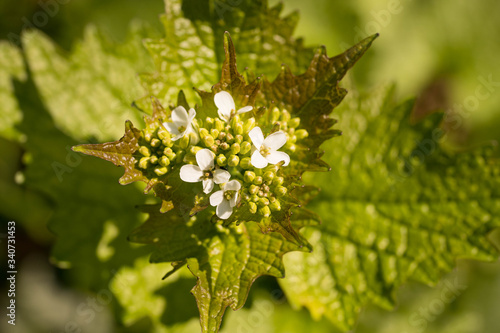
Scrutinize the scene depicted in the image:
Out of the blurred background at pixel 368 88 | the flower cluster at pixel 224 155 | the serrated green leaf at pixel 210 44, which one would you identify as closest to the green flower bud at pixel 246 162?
the flower cluster at pixel 224 155

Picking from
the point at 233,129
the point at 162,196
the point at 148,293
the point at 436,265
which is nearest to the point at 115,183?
the point at 148,293

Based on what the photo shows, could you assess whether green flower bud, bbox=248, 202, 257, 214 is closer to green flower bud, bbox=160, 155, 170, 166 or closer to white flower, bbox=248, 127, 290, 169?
white flower, bbox=248, 127, 290, 169

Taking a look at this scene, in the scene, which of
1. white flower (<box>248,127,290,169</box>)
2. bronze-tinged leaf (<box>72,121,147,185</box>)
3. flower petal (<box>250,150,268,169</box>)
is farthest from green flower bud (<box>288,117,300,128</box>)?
bronze-tinged leaf (<box>72,121,147,185</box>)

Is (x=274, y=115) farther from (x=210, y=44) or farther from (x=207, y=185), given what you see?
(x=210, y=44)

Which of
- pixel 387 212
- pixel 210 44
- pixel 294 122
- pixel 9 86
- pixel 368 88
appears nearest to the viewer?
pixel 294 122

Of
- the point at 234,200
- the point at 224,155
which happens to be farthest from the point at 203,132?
the point at 234,200

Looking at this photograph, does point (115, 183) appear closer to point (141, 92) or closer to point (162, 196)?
point (141, 92)
